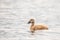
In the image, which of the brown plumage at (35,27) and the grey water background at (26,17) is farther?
the brown plumage at (35,27)

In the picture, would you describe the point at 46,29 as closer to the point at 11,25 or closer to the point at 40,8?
the point at 11,25

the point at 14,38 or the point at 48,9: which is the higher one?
the point at 48,9

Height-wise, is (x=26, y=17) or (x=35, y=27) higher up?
(x=26, y=17)

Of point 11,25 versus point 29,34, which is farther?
point 11,25

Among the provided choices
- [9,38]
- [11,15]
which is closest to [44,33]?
[9,38]

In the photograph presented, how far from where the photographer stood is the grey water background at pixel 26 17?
5086 mm

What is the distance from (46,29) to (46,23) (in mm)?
394

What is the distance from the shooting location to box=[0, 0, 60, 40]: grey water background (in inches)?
200

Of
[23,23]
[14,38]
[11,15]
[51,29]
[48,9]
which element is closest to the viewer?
[14,38]

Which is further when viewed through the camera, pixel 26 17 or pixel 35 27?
pixel 26 17

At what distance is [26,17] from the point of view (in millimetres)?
6262

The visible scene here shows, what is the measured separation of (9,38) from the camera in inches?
196

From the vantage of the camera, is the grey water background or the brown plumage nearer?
the grey water background

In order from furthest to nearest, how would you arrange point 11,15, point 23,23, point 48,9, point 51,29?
point 48,9 < point 11,15 < point 23,23 < point 51,29
